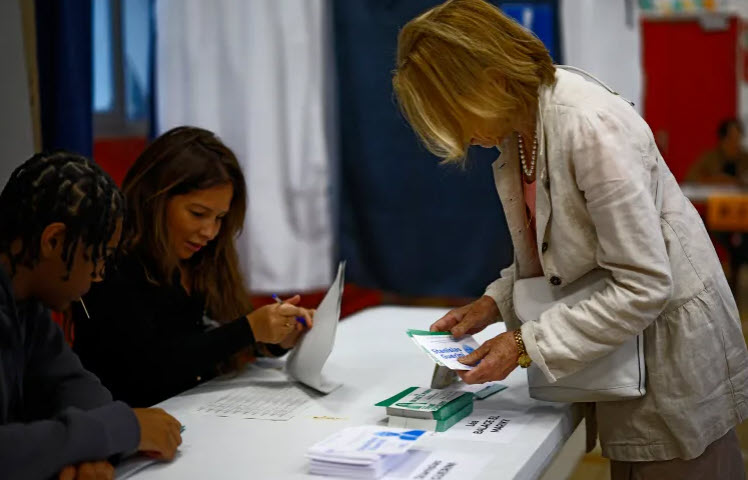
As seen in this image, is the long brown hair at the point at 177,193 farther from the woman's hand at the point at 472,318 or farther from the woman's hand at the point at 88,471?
the woman's hand at the point at 88,471

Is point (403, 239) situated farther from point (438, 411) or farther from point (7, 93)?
point (438, 411)

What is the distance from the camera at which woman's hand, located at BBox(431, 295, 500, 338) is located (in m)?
1.75

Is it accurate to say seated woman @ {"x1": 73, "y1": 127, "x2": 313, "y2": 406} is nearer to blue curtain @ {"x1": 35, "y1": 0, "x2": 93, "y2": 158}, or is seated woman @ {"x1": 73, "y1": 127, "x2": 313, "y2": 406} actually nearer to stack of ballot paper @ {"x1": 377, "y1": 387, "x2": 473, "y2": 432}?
stack of ballot paper @ {"x1": 377, "y1": 387, "x2": 473, "y2": 432}

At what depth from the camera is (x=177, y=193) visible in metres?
1.95

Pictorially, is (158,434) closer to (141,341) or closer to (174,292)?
(141,341)

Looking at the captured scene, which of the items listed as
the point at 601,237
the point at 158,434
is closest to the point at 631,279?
the point at 601,237

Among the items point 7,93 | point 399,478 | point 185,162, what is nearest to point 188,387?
point 185,162

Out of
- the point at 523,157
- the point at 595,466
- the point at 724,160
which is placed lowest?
the point at 595,466

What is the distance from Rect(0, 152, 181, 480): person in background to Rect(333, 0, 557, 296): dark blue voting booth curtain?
3.06 meters

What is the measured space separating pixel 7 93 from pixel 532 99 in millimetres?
1656

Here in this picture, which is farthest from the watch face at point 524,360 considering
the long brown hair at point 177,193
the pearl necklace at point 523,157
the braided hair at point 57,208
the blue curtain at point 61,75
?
the blue curtain at point 61,75

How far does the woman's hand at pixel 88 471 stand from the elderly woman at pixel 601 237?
57 centimetres

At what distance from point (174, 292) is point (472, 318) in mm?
636

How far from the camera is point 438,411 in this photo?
1.49 metres
